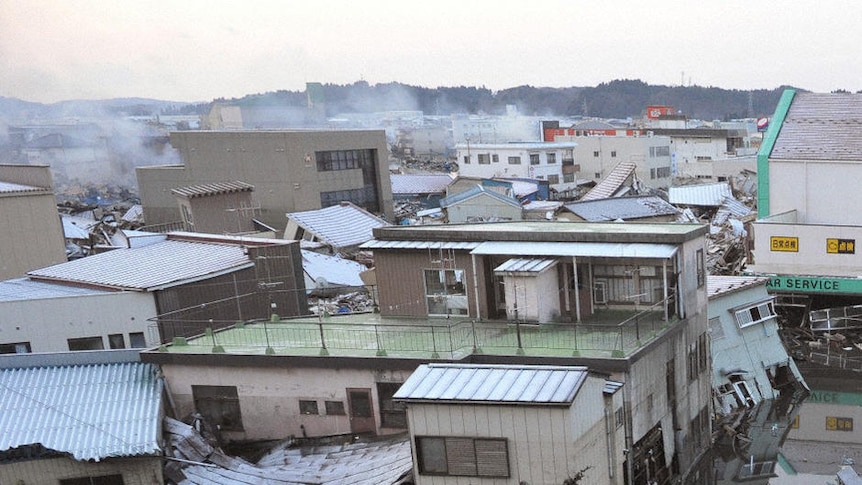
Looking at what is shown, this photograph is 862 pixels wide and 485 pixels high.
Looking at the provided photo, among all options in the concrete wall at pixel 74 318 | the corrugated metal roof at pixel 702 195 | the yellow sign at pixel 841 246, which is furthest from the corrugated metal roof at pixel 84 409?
the corrugated metal roof at pixel 702 195

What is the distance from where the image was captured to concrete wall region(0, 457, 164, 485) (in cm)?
1199

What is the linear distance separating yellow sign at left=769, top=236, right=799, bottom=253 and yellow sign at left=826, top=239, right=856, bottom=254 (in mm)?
940

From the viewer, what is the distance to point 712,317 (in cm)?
1867

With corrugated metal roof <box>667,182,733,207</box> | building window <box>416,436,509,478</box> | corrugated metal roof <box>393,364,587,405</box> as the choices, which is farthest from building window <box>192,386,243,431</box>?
corrugated metal roof <box>667,182,733,207</box>

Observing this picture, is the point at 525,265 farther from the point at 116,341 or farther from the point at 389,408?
the point at 116,341

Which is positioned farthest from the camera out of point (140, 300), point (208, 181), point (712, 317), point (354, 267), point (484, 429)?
point (208, 181)

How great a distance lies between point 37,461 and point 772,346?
16949mm

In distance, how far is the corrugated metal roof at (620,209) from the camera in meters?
31.0

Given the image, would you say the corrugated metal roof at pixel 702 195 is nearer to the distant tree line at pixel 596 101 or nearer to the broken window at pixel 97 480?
the broken window at pixel 97 480

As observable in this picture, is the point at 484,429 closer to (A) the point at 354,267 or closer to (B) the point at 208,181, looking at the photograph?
(A) the point at 354,267

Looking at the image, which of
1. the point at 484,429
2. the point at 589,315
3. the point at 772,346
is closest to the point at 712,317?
the point at 772,346

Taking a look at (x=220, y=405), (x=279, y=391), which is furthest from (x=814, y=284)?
(x=220, y=405)

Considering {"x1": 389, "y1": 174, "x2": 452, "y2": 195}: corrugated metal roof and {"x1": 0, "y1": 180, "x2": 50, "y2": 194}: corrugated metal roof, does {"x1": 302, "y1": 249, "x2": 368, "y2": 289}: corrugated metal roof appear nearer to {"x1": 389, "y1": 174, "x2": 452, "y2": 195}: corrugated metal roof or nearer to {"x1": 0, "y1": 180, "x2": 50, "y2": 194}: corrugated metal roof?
{"x1": 0, "y1": 180, "x2": 50, "y2": 194}: corrugated metal roof

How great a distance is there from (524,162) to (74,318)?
130 ft
